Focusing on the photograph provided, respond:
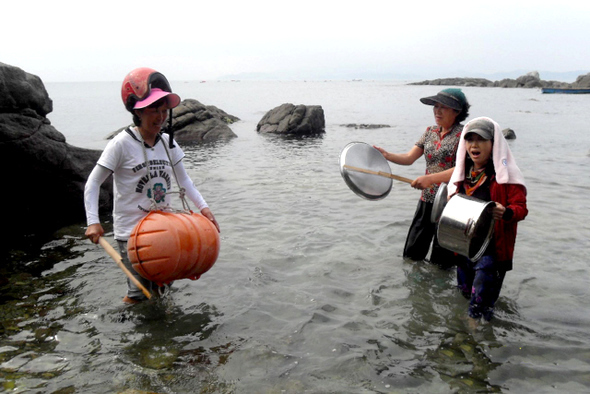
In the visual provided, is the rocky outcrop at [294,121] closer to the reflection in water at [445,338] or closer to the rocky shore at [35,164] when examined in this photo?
the rocky shore at [35,164]

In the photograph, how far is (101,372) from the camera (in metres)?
4.05

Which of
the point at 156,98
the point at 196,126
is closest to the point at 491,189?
the point at 156,98

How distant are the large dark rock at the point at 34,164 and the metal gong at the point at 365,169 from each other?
5415 mm

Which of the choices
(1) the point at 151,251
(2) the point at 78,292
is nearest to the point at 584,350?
(1) the point at 151,251

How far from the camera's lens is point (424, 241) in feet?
20.2

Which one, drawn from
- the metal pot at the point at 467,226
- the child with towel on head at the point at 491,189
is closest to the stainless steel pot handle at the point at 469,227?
the metal pot at the point at 467,226

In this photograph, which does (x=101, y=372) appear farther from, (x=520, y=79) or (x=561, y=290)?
(x=520, y=79)

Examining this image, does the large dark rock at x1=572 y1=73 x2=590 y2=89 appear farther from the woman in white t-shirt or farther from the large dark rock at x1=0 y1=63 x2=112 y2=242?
the woman in white t-shirt

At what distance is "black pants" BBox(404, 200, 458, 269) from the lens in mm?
5863

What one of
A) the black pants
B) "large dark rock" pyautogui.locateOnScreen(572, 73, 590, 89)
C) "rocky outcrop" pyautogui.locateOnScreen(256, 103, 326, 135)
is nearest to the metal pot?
the black pants

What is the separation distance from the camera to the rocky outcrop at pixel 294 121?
25125mm

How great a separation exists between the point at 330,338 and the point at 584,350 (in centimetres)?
242

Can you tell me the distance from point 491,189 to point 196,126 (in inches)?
809

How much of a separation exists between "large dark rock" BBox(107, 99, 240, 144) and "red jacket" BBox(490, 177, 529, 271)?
19.3 m
